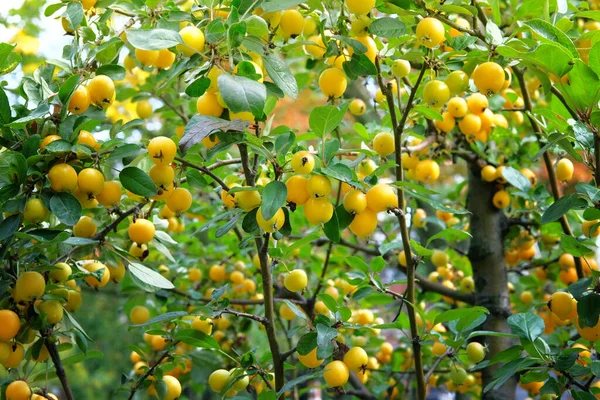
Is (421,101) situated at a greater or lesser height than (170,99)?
greater

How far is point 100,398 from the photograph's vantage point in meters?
6.08

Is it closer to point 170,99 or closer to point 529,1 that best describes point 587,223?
point 529,1

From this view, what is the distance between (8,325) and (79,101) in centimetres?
40

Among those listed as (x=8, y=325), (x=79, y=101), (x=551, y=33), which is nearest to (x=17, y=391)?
(x=8, y=325)

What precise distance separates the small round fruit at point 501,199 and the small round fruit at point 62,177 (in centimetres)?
124

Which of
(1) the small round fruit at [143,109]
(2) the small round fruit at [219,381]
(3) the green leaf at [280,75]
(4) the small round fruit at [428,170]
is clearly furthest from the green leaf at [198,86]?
(1) the small round fruit at [143,109]

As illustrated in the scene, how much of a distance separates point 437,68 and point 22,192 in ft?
2.56

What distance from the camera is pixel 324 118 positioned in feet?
2.99

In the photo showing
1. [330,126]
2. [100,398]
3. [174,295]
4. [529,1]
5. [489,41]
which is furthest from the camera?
[100,398]

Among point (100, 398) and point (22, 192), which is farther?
point (100, 398)

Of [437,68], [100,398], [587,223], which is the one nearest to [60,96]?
[437,68]

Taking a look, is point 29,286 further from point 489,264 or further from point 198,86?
point 489,264

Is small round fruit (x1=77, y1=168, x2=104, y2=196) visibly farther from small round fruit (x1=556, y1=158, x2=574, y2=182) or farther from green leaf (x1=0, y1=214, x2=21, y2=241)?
small round fruit (x1=556, y1=158, x2=574, y2=182)

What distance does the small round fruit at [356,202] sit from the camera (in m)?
0.93
